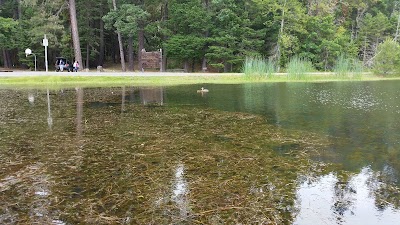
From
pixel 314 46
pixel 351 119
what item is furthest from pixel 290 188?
pixel 314 46

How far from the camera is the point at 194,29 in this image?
29.7 metres

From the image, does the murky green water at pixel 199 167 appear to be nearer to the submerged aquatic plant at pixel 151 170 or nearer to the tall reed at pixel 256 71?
the submerged aquatic plant at pixel 151 170

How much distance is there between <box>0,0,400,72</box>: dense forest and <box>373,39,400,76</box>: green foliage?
93.2 inches

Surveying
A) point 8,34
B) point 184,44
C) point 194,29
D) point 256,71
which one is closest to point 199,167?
point 256,71

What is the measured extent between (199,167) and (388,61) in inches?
1064

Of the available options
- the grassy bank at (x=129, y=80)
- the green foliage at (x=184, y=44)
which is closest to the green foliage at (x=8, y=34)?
the grassy bank at (x=129, y=80)

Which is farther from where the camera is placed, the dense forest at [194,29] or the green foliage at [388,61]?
the dense forest at [194,29]

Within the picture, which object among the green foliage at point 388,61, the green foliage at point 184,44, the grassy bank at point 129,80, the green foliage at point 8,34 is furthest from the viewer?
the green foliage at point 184,44

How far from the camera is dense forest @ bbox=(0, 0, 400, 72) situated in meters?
27.9

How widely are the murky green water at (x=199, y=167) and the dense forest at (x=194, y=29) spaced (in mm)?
19291

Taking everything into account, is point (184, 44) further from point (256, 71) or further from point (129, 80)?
point (129, 80)

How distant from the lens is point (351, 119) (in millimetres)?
8984

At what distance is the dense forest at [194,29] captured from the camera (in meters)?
27.9

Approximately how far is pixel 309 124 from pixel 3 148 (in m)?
6.11
